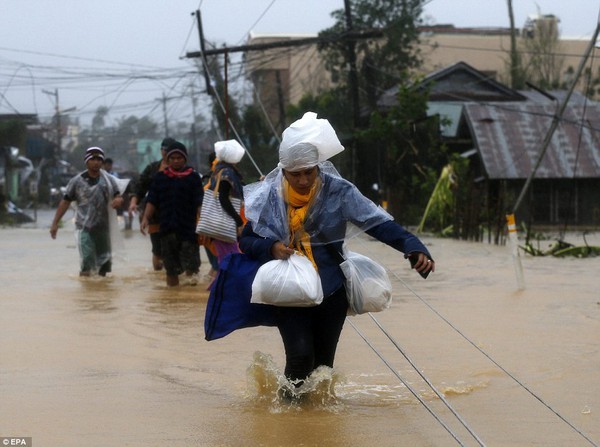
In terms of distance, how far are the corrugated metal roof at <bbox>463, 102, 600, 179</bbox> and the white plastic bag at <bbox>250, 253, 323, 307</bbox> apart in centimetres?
2878

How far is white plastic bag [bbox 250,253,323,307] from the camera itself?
561cm

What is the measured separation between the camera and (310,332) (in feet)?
19.5

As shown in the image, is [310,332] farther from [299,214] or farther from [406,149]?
[406,149]

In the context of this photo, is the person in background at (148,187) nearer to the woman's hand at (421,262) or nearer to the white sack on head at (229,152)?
the white sack on head at (229,152)

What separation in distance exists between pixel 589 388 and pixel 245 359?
88.4 inches

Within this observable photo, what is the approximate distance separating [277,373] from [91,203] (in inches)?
302

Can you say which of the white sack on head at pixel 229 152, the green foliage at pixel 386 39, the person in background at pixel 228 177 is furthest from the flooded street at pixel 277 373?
the green foliage at pixel 386 39

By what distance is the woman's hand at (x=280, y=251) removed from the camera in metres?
5.73

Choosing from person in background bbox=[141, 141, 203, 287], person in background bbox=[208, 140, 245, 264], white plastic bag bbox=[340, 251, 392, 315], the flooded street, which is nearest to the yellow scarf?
white plastic bag bbox=[340, 251, 392, 315]

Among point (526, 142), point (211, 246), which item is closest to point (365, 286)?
point (211, 246)

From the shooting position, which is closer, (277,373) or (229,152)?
(277,373)

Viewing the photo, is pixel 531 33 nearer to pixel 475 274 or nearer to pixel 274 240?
pixel 475 274

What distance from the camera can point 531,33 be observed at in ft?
206

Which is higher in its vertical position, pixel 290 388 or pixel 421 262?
pixel 421 262
